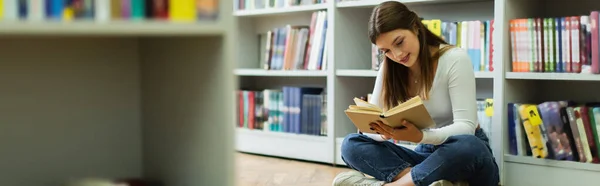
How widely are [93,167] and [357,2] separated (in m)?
1.95

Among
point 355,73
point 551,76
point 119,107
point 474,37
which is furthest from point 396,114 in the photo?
point 355,73

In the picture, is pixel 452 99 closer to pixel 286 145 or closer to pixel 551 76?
pixel 551 76

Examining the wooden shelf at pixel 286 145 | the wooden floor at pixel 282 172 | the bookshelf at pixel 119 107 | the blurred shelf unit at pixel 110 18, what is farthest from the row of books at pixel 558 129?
the blurred shelf unit at pixel 110 18

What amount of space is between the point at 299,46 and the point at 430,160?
1271 mm

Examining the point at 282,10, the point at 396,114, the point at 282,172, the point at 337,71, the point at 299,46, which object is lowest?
the point at 282,172

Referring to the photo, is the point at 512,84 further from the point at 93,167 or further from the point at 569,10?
the point at 93,167

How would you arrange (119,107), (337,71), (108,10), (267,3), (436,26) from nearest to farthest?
(108,10)
(119,107)
(436,26)
(337,71)
(267,3)

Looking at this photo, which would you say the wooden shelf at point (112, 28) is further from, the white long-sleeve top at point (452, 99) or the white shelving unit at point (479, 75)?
the white shelving unit at point (479, 75)

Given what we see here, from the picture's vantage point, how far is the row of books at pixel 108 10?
0.78 m

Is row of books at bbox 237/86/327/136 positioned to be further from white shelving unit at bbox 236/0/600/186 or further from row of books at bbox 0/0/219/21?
row of books at bbox 0/0/219/21

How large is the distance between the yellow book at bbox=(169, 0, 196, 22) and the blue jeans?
134 centimetres

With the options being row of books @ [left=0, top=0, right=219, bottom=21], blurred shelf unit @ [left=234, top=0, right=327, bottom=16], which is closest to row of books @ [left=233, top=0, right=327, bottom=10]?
blurred shelf unit @ [left=234, top=0, right=327, bottom=16]

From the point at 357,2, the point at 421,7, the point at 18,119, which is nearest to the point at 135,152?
the point at 18,119

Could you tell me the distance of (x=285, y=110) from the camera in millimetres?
3322
